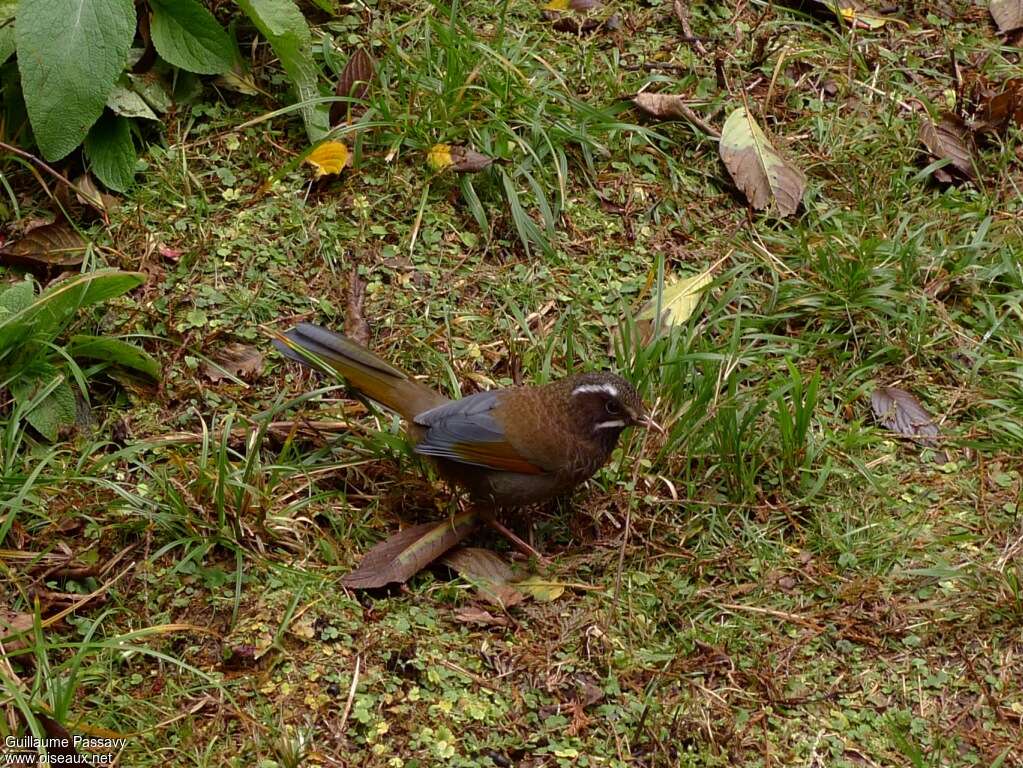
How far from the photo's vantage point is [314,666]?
14.6 feet

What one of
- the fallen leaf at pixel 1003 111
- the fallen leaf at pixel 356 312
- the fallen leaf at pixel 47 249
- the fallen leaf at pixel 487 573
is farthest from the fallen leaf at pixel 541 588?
the fallen leaf at pixel 1003 111

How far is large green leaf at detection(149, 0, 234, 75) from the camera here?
614 centimetres

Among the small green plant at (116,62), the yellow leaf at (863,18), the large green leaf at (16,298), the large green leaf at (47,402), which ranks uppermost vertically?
the small green plant at (116,62)

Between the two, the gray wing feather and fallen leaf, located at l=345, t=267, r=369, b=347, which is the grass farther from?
the gray wing feather

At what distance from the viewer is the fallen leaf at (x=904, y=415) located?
18.8 feet

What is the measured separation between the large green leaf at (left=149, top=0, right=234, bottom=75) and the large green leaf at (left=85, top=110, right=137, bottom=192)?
1.41ft

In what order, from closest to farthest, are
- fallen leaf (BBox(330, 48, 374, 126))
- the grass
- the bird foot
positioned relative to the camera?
the grass
the bird foot
fallen leaf (BBox(330, 48, 374, 126))

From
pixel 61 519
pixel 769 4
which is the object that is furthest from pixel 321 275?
pixel 769 4

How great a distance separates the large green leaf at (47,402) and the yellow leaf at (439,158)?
6.95 ft

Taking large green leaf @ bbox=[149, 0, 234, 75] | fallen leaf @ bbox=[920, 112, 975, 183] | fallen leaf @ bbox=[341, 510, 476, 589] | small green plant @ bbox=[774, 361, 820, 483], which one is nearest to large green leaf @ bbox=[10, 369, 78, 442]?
fallen leaf @ bbox=[341, 510, 476, 589]

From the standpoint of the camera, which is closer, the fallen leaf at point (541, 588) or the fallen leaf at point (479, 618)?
the fallen leaf at point (479, 618)

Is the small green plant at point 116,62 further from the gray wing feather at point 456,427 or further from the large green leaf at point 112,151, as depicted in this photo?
the gray wing feather at point 456,427

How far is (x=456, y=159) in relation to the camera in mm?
6320

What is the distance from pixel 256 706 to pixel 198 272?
2.35 meters
